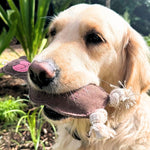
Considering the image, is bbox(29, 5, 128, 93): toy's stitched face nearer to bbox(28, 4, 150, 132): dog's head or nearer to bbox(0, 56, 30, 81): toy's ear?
bbox(28, 4, 150, 132): dog's head

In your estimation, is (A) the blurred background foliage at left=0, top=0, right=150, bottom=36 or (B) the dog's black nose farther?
(A) the blurred background foliage at left=0, top=0, right=150, bottom=36

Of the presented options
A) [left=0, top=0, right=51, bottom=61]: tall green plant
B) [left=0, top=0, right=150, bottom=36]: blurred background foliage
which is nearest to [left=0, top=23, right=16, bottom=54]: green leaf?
[left=0, top=0, right=51, bottom=61]: tall green plant

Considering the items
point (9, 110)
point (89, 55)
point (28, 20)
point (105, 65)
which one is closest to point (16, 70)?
point (89, 55)

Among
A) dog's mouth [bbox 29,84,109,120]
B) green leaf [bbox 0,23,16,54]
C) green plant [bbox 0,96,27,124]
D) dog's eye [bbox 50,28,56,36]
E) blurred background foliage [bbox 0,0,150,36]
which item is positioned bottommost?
blurred background foliage [bbox 0,0,150,36]

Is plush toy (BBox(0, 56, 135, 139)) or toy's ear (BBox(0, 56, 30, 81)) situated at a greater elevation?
plush toy (BBox(0, 56, 135, 139))

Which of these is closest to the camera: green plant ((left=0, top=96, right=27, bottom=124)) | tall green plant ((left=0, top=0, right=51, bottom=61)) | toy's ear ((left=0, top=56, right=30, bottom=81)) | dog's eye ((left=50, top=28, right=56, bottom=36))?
toy's ear ((left=0, top=56, right=30, bottom=81))

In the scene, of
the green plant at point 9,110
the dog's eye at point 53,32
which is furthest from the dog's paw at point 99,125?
the green plant at point 9,110

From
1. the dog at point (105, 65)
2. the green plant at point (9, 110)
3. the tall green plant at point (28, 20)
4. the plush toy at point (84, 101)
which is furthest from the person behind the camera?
the tall green plant at point (28, 20)

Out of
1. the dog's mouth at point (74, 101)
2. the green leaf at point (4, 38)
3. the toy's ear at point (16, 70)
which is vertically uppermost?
the dog's mouth at point (74, 101)

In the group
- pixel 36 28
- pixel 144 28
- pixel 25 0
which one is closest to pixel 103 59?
pixel 36 28

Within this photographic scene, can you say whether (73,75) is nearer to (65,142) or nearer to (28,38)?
(65,142)

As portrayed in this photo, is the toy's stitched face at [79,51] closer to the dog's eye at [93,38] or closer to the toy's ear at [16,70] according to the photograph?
the dog's eye at [93,38]

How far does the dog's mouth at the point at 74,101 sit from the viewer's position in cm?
128

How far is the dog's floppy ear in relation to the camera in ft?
5.61
